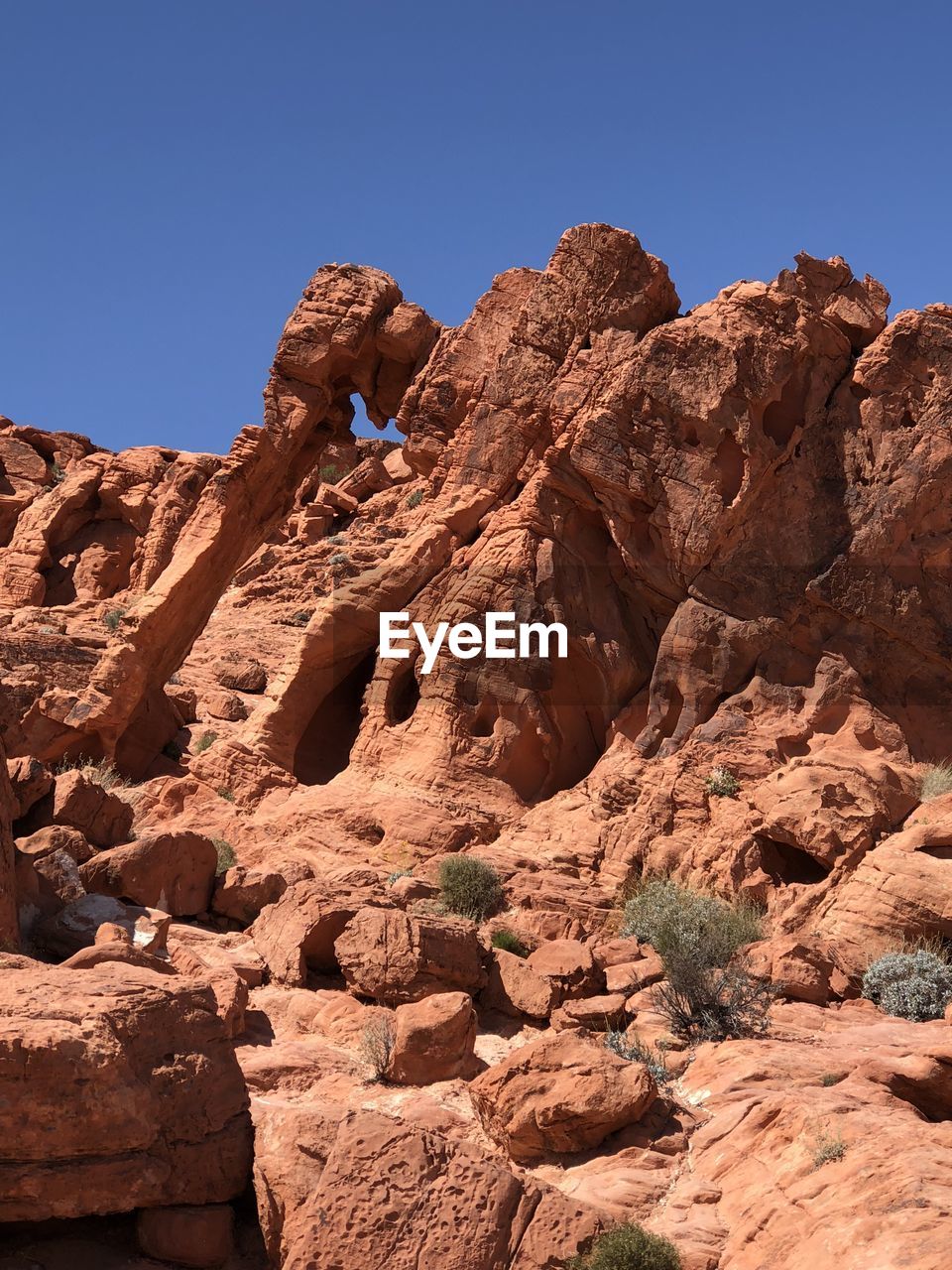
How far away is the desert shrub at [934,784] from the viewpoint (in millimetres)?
16688

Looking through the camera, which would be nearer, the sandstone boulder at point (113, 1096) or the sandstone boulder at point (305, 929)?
the sandstone boulder at point (113, 1096)

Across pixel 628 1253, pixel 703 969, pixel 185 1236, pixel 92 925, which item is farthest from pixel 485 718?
pixel 628 1253

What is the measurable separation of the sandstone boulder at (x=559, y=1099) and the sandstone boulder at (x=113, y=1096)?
2.03 meters

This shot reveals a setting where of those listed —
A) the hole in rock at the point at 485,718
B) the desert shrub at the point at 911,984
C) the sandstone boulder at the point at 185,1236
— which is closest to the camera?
the sandstone boulder at the point at 185,1236

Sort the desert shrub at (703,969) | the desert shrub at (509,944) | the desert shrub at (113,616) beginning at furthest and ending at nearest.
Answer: the desert shrub at (113,616)
the desert shrub at (509,944)
the desert shrub at (703,969)

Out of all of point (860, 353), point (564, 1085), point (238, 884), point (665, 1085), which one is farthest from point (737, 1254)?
point (860, 353)

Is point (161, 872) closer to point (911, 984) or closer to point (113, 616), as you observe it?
point (911, 984)

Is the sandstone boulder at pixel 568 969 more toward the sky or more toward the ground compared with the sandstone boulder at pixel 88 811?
more toward the ground

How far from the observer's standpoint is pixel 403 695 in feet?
63.7

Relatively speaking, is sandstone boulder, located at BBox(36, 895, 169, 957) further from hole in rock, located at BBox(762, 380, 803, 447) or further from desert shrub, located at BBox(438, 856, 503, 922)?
hole in rock, located at BBox(762, 380, 803, 447)

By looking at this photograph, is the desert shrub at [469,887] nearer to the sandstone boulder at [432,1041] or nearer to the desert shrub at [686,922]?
the desert shrub at [686,922]

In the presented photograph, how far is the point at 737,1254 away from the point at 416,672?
12072 mm

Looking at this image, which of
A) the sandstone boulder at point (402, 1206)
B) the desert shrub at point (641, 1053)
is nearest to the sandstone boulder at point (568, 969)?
the desert shrub at point (641, 1053)

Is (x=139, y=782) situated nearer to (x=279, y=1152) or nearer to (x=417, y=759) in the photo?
(x=417, y=759)
